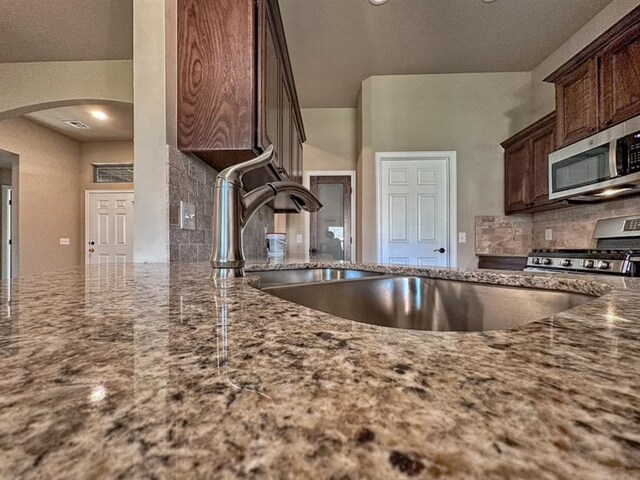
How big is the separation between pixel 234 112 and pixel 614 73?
2.32 metres

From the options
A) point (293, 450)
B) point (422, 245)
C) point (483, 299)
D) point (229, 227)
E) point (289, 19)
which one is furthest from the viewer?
point (422, 245)

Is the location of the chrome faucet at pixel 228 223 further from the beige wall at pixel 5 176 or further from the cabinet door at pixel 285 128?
the beige wall at pixel 5 176

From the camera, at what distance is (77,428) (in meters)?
0.16

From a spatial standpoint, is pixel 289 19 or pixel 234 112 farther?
pixel 289 19

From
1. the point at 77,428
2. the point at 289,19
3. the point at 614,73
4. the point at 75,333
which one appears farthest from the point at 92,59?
the point at 614,73

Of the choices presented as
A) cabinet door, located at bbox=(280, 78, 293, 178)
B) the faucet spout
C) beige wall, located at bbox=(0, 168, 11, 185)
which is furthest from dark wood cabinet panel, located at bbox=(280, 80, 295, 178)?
beige wall, located at bbox=(0, 168, 11, 185)

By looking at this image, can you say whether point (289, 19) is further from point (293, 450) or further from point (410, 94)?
point (293, 450)

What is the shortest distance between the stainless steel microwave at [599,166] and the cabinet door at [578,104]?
10cm

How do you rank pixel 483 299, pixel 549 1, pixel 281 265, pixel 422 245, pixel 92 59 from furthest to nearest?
pixel 422 245, pixel 92 59, pixel 549 1, pixel 281 265, pixel 483 299

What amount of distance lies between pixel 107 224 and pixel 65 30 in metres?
3.37

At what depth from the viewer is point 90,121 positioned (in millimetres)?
4496

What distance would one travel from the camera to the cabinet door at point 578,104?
2174mm

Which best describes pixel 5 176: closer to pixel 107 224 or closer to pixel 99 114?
pixel 107 224

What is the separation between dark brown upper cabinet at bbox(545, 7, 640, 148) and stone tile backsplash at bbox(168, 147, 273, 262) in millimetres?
2465
